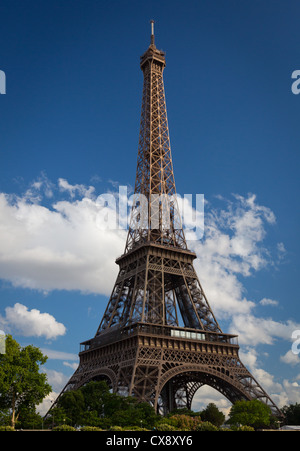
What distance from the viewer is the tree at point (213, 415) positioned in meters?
54.1

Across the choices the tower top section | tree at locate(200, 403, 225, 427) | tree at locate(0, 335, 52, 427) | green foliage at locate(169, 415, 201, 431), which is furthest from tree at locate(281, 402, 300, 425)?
the tower top section

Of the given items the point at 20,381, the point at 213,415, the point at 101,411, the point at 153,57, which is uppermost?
the point at 153,57

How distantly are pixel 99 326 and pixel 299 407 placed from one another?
109 ft

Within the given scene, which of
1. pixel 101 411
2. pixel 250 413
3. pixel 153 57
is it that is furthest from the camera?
pixel 153 57

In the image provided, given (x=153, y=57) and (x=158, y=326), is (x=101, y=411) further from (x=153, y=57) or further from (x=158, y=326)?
(x=153, y=57)

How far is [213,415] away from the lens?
179 feet

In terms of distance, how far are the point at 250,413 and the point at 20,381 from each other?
82.3 ft

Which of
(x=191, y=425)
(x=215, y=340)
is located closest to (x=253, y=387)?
(x=215, y=340)

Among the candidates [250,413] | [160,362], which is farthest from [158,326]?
[250,413]

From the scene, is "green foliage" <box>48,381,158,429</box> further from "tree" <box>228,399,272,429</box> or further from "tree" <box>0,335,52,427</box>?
"tree" <box>228,399,272,429</box>

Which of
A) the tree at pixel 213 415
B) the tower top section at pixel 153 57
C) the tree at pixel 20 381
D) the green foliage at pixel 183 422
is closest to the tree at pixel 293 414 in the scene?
the tree at pixel 213 415

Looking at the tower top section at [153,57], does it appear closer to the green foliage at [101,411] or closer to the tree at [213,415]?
the green foliage at [101,411]

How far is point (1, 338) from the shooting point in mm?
44562

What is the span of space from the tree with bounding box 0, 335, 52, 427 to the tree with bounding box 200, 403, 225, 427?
72.3 ft
